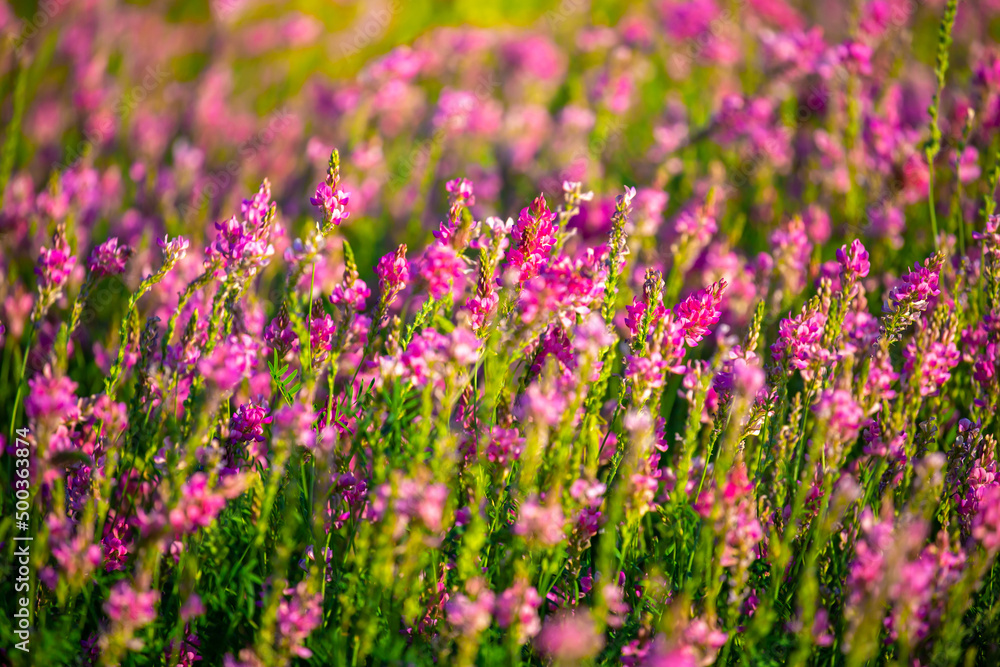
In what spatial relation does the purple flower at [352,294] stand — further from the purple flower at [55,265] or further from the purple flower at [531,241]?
the purple flower at [55,265]

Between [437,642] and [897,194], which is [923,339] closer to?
[437,642]

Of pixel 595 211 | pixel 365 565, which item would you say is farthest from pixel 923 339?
pixel 595 211

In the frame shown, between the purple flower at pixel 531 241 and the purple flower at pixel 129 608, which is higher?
the purple flower at pixel 531 241

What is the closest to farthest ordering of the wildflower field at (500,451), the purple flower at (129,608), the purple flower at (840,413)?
1. the purple flower at (129,608)
2. the wildflower field at (500,451)
3. the purple flower at (840,413)

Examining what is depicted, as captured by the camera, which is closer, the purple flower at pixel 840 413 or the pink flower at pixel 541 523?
the pink flower at pixel 541 523

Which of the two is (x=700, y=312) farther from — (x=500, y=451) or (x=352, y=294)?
(x=352, y=294)

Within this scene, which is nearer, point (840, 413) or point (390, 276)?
point (840, 413)

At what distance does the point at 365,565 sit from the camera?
5.41 feet

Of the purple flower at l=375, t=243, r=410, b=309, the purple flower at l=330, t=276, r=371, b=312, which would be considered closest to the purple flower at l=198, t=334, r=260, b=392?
the purple flower at l=330, t=276, r=371, b=312

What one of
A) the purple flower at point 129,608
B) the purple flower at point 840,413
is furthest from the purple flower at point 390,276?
the purple flower at point 840,413

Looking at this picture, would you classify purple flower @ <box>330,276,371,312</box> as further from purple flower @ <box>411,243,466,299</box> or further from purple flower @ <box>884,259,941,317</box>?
purple flower @ <box>884,259,941,317</box>

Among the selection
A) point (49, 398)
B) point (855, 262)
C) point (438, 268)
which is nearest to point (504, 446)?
point (438, 268)

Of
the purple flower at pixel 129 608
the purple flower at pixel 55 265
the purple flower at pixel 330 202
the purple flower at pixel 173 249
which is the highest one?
the purple flower at pixel 330 202

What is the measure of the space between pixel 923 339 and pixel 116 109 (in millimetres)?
4791
